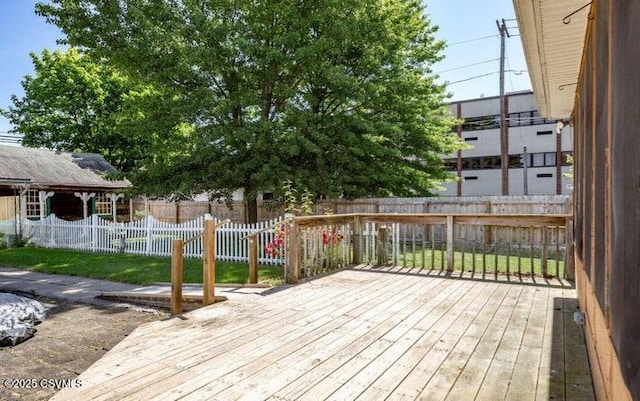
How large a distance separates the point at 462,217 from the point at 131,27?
34.5 ft

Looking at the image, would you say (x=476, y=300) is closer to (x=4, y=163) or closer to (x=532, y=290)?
(x=532, y=290)

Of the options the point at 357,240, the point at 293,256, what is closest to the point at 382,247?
the point at 357,240

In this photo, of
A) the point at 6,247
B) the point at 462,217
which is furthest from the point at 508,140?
the point at 6,247

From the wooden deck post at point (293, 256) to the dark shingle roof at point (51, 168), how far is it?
12983 mm

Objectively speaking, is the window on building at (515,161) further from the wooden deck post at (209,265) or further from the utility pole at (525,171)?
the wooden deck post at (209,265)

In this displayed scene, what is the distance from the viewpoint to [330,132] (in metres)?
13.4

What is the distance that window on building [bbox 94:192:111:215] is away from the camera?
2068 cm

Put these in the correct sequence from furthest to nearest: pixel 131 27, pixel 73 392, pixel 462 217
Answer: pixel 131 27 → pixel 462 217 → pixel 73 392

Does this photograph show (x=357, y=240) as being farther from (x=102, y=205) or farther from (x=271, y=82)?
(x=102, y=205)

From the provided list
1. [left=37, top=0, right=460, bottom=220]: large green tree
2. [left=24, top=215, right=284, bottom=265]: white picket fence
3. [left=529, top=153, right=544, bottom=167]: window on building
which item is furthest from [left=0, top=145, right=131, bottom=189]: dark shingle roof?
[left=529, top=153, right=544, bottom=167]: window on building

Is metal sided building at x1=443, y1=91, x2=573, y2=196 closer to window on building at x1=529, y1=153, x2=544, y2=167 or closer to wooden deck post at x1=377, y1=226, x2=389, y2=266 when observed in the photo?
Result: window on building at x1=529, y1=153, x2=544, y2=167

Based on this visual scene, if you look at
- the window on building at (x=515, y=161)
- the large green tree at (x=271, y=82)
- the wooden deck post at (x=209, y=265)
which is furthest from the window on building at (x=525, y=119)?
the wooden deck post at (x=209, y=265)

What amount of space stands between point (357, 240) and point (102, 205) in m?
17.4

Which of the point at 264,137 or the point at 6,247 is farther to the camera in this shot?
the point at 6,247
